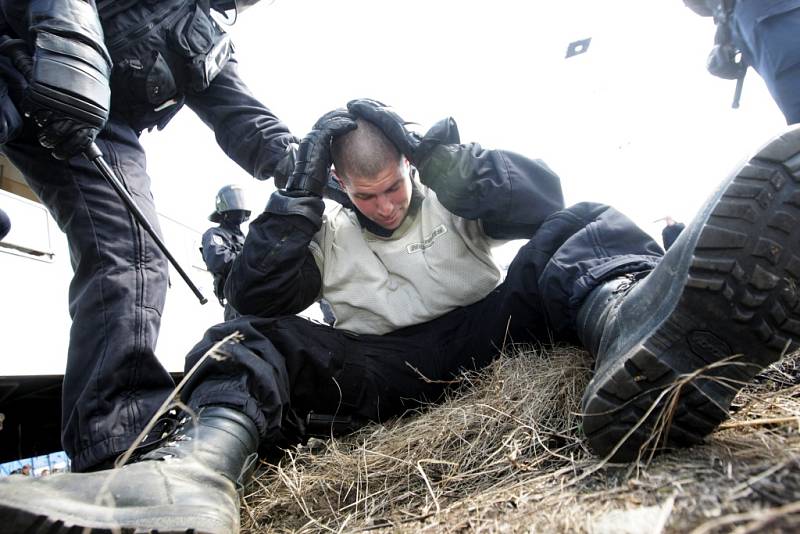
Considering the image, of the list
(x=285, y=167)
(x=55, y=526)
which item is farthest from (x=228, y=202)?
(x=55, y=526)

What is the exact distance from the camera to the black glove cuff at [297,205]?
1469 mm

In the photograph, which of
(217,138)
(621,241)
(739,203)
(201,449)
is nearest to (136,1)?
(217,138)

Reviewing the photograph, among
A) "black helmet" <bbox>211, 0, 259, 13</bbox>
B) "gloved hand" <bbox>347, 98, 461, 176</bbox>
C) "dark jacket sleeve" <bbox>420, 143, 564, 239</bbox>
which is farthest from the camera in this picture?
"black helmet" <bbox>211, 0, 259, 13</bbox>

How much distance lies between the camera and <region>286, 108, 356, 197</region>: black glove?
1.53 metres

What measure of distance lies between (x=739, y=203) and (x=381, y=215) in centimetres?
110

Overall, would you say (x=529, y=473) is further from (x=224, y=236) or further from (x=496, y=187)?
(x=224, y=236)

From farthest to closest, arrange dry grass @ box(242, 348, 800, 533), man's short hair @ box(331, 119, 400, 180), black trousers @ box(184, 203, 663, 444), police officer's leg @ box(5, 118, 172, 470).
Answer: man's short hair @ box(331, 119, 400, 180), police officer's leg @ box(5, 118, 172, 470), black trousers @ box(184, 203, 663, 444), dry grass @ box(242, 348, 800, 533)

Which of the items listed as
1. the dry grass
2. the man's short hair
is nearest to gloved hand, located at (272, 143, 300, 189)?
the man's short hair

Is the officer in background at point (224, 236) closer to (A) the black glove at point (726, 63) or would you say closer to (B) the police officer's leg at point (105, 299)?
(B) the police officer's leg at point (105, 299)

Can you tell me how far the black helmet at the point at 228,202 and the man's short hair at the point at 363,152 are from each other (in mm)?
3241

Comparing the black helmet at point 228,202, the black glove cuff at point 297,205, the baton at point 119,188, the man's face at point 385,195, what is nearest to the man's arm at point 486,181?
the man's face at point 385,195

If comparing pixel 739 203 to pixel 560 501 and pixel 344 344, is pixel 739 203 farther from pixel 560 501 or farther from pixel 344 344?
pixel 344 344

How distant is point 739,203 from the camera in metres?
0.62

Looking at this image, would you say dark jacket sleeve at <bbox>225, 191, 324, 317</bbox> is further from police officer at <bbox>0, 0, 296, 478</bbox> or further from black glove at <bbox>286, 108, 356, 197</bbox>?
police officer at <bbox>0, 0, 296, 478</bbox>
